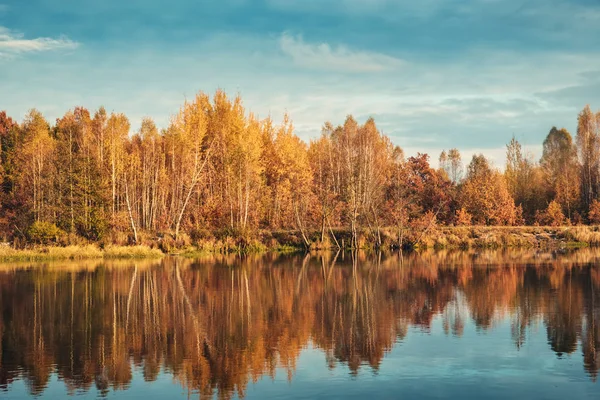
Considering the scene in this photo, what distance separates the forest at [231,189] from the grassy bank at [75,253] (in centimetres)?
203

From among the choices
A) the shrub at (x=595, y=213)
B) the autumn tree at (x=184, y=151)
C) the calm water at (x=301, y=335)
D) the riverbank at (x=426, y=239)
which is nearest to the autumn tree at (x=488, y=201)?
the riverbank at (x=426, y=239)

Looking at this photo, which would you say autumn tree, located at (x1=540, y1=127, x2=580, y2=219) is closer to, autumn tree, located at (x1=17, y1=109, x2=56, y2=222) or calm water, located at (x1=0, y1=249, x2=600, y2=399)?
calm water, located at (x1=0, y1=249, x2=600, y2=399)

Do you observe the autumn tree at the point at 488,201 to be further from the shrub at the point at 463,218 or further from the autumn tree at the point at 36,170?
the autumn tree at the point at 36,170

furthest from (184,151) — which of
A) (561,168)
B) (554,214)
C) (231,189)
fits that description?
(561,168)

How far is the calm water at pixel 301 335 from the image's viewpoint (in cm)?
1227

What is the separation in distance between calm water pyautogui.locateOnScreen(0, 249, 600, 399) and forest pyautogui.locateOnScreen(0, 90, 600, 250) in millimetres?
16547

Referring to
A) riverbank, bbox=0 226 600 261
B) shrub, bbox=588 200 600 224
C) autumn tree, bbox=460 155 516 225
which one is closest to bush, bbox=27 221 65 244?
riverbank, bbox=0 226 600 261

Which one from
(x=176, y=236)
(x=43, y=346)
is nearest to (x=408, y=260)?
(x=176, y=236)

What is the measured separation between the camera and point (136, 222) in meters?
49.9

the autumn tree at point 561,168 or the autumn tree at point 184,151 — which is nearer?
the autumn tree at point 184,151

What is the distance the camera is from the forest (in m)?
46.8

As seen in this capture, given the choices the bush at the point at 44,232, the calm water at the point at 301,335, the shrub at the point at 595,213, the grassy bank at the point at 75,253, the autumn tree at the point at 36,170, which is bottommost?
the calm water at the point at 301,335

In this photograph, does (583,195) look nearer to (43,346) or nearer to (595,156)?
(595,156)

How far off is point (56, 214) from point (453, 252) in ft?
94.5
